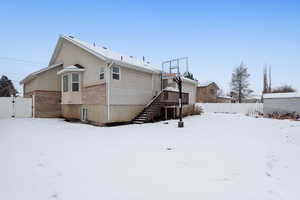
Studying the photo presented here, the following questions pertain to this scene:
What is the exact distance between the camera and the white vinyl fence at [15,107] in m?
14.5

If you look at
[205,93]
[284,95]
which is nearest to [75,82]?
[284,95]

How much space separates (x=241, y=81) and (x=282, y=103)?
14784 millimetres

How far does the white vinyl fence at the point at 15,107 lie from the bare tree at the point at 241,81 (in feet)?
112

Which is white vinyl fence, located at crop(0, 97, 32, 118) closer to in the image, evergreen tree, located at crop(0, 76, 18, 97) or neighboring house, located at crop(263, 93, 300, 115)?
evergreen tree, located at crop(0, 76, 18, 97)


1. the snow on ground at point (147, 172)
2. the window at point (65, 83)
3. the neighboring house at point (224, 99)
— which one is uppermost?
the window at point (65, 83)

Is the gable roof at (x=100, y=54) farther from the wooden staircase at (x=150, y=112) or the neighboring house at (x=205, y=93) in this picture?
the neighboring house at (x=205, y=93)

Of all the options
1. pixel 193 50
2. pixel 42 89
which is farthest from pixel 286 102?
pixel 42 89

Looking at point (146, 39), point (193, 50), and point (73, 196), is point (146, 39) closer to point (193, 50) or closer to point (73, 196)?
point (193, 50)

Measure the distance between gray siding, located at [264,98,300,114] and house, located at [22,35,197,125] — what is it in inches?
443

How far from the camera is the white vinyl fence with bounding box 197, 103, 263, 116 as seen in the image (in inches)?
886

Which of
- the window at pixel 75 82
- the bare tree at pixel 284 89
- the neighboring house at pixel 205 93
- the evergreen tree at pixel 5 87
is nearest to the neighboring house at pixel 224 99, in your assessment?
the neighboring house at pixel 205 93

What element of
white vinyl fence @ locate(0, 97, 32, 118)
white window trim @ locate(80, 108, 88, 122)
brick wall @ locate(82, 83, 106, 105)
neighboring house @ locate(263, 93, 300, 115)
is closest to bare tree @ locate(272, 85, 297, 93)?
neighboring house @ locate(263, 93, 300, 115)

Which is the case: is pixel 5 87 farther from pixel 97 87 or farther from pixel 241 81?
pixel 241 81

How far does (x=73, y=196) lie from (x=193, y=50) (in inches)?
871
